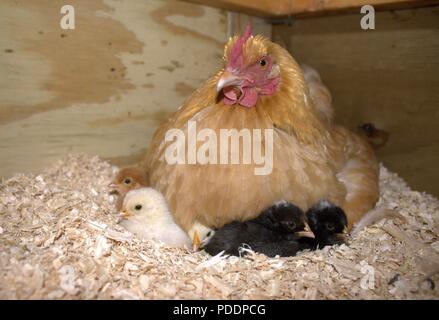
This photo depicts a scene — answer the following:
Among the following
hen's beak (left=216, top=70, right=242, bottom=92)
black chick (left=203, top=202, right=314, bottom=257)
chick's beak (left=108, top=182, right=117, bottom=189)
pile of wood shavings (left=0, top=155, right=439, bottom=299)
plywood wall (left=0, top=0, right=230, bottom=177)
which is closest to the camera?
pile of wood shavings (left=0, top=155, right=439, bottom=299)

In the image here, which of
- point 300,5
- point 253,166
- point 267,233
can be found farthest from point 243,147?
point 300,5

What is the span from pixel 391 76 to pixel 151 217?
1753mm

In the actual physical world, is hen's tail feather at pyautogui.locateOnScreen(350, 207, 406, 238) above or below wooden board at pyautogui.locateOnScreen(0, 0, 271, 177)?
below

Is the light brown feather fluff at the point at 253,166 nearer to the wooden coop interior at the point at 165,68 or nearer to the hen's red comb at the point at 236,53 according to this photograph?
the hen's red comb at the point at 236,53

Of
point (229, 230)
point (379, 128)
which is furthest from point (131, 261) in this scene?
point (379, 128)

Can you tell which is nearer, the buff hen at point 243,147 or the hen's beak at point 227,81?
the hen's beak at point 227,81

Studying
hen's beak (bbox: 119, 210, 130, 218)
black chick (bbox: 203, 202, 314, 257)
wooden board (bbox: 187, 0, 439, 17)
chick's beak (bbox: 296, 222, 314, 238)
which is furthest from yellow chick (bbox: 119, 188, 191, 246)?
wooden board (bbox: 187, 0, 439, 17)

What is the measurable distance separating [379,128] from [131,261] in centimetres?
186

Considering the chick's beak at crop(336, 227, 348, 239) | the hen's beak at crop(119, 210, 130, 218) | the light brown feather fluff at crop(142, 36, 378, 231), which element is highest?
the light brown feather fluff at crop(142, 36, 378, 231)

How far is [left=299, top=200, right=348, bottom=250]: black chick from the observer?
1842 mm

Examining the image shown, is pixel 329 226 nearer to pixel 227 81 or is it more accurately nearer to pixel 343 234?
pixel 343 234

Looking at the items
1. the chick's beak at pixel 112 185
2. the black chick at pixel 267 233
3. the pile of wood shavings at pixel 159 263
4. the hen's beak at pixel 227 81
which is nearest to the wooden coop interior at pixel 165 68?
the chick's beak at pixel 112 185

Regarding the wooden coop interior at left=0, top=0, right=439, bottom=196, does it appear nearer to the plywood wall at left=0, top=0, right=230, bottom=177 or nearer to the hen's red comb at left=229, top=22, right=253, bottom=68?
the plywood wall at left=0, top=0, right=230, bottom=177

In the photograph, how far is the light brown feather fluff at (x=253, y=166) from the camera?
178 centimetres
